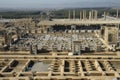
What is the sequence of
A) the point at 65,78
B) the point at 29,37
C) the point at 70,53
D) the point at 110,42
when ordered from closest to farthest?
the point at 65,78, the point at 70,53, the point at 110,42, the point at 29,37

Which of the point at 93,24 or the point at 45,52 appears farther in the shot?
the point at 93,24

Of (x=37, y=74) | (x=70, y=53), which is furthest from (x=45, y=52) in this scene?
(x=37, y=74)

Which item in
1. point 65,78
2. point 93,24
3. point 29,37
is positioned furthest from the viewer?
point 93,24

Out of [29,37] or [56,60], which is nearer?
[56,60]

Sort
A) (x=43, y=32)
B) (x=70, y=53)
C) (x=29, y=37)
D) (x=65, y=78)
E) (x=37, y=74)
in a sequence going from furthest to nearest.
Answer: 1. (x=43, y=32)
2. (x=29, y=37)
3. (x=70, y=53)
4. (x=37, y=74)
5. (x=65, y=78)

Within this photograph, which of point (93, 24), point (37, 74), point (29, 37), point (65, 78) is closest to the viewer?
point (65, 78)

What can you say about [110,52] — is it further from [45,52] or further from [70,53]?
[45,52]

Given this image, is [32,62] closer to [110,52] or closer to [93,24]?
[110,52]

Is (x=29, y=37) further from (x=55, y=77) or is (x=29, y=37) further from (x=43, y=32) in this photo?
(x=55, y=77)

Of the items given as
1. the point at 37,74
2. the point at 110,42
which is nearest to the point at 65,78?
the point at 37,74
